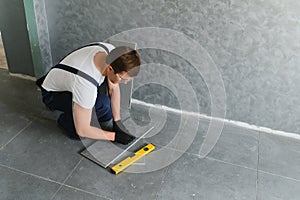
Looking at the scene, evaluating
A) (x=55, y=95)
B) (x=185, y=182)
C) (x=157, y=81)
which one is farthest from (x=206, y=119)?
(x=55, y=95)

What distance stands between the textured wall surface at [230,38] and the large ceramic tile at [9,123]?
59 centimetres

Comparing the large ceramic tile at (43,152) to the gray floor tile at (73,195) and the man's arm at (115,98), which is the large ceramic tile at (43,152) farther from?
the man's arm at (115,98)

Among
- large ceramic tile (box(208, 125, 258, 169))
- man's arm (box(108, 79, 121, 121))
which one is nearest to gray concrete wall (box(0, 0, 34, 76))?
man's arm (box(108, 79, 121, 121))

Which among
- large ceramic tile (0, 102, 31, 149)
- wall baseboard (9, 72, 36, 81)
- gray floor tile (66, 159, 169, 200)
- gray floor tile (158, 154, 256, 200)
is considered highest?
wall baseboard (9, 72, 36, 81)

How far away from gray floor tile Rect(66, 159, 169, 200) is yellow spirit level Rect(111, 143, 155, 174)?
0.10ft

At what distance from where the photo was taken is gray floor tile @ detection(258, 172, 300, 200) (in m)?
1.41

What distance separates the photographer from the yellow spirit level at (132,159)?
58.1 inches

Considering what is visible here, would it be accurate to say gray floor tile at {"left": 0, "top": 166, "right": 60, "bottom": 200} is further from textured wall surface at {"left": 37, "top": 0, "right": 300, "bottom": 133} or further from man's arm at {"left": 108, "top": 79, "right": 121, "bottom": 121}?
textured wall surface at {"left": 37, "top": 0, "right": 300, "bottom": 133}

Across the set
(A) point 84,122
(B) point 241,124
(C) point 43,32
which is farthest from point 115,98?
(B) point 241,124

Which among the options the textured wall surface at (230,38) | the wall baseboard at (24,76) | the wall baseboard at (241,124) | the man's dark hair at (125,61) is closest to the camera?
the man's dark hair at (125,61)

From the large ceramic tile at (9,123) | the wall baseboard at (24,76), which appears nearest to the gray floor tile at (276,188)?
the large ceramic tile at (9,123)

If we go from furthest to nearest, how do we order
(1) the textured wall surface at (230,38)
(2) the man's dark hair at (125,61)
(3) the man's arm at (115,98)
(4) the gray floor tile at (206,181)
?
(3) the man's arm at (115,98) → (1) the textured wall surface at (230,38) → (4) the gray floor tile at (206,181) → (2) the man's dark hair at (125,61)

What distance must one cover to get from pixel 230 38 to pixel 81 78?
2.86 ft

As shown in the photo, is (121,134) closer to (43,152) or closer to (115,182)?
(115,182)
